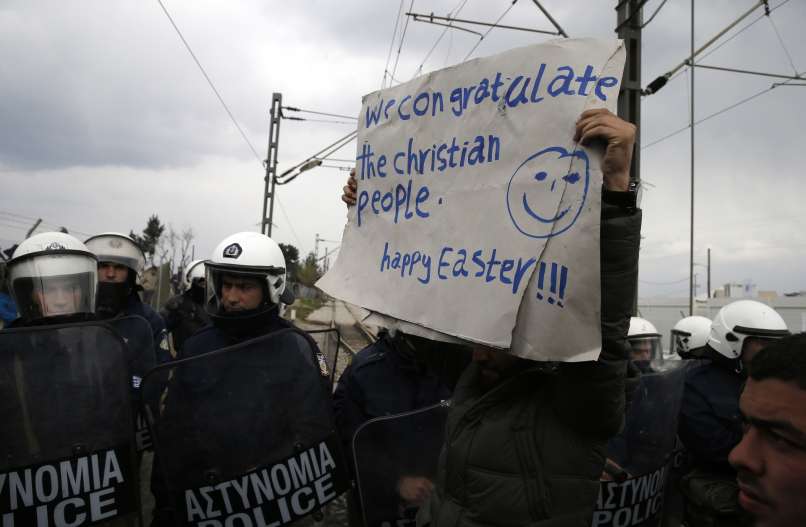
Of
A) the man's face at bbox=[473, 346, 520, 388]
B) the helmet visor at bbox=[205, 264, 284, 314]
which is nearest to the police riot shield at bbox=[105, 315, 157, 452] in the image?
the helmet visor at bbox=[205, 264, 284, 314]

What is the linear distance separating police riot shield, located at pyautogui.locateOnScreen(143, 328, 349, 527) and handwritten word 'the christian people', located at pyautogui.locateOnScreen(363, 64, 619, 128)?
1.03 m

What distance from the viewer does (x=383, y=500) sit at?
2258 millimetres

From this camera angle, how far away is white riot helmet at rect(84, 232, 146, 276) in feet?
14.0

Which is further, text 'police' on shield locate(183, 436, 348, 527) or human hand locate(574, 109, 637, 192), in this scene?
text 'police' on shield locate(183, 436, 348, 527)

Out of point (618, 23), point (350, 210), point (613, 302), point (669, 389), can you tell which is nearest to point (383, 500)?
point (350, 210)

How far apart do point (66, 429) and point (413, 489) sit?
1.37 metres

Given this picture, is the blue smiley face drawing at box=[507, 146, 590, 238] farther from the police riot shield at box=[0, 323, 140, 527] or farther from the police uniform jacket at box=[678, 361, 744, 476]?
the police uniform jacket at box=[678, 361, 744, 476]

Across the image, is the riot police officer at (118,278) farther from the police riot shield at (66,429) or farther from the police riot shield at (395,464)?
the police riot shield at (395,464)

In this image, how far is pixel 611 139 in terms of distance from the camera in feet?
4.33

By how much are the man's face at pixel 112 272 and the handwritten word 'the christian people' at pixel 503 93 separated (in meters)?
3.06

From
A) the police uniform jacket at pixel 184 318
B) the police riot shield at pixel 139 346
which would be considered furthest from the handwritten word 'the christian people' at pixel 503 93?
the police uniform jacket at pixel 184 318

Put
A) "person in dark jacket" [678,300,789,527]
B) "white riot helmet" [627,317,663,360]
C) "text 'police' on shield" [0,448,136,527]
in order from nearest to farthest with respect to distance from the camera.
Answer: "text 'police' on shield" [0,448,136,527] < "person in dark jacket" [678,300,789,527] < "white riot helmet" [627,317,663,360]

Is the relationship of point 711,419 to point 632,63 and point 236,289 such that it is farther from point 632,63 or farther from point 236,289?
point 632,63

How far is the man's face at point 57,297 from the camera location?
264 centimetres
